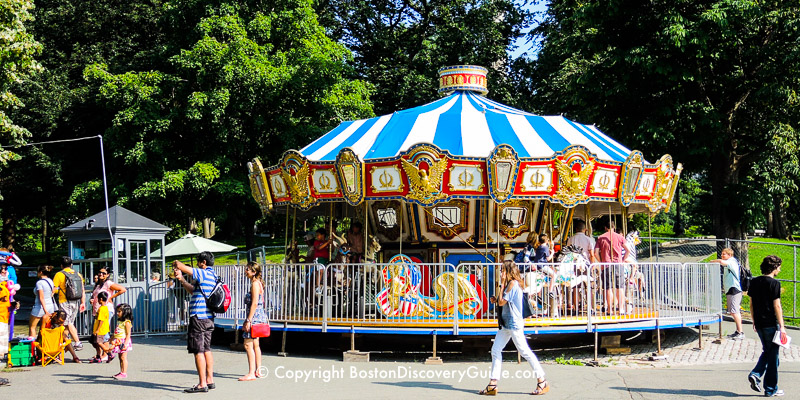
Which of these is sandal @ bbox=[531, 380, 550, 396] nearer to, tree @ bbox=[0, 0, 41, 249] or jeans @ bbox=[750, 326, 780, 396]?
jeans @ bbox=[750, 326, 780, 396]

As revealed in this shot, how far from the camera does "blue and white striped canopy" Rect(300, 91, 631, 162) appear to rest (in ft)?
46.8

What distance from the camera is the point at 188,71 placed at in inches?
1010

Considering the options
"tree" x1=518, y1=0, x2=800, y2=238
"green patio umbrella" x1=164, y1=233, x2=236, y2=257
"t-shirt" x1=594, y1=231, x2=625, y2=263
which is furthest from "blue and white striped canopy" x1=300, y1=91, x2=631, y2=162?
"green patio umbrella" x1=164, y1=233, x2=236, y2=257

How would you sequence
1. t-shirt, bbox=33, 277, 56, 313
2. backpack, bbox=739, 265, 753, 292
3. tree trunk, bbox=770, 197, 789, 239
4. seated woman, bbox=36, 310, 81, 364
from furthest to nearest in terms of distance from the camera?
tree trunk, bbox=770, 197, 789, 239 < backpack, bbox=739, 265, 753, 292 < t-shirt, bbox=33, 277, 56, 313 < seated woman, bbox=36, 310, 81, 364

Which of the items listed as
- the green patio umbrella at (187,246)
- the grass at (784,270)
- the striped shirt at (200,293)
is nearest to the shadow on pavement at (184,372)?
the striped shirt at (200,293)

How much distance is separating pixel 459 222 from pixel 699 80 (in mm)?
10275

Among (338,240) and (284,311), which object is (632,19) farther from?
(284,311)

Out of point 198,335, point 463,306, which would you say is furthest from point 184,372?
point 463,306

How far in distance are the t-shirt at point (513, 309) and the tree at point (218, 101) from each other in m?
17.4

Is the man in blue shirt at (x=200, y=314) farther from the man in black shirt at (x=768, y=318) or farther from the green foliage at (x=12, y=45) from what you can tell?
the green foliage at (x=12, y=45)

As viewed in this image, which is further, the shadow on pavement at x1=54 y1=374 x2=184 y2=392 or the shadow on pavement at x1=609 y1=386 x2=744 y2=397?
the shadow on pavement at x1=54 y1=374 x2=184 y2=392

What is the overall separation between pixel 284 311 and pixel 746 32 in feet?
52.8

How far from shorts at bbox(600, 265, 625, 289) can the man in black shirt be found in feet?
11.7

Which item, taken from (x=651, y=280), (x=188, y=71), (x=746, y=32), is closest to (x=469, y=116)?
(x=651, y=280)
